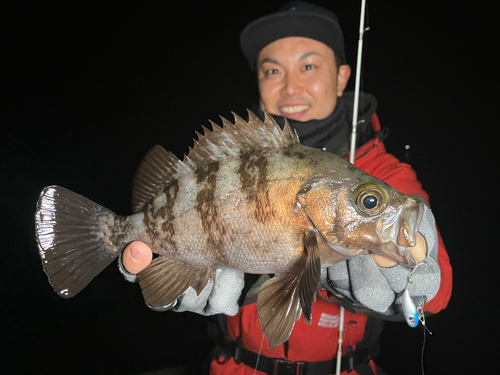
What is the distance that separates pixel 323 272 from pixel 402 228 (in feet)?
1.35

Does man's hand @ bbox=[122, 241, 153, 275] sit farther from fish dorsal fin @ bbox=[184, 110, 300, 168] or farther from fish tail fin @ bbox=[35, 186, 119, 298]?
fish dorsal fin @ bbox=[184, 110, 300, 168]

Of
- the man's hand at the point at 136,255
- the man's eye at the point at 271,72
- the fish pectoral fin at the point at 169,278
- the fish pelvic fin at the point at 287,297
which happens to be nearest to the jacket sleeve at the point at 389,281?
the fish pelvic fin at the point at 287,297

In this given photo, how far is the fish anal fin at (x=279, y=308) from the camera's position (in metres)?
0.72

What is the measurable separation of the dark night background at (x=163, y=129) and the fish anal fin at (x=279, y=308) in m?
1.69

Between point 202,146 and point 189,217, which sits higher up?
point 202,146

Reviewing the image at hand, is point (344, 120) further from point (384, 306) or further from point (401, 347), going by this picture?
point (401, 347)

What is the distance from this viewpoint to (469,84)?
2.80m

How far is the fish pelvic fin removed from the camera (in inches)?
26.7

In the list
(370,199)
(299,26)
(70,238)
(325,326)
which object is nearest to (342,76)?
(299,26)

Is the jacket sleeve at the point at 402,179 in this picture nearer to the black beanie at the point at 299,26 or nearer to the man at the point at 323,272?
the man at the point at 323,272

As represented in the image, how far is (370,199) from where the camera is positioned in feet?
2.29

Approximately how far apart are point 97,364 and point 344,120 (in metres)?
3.45

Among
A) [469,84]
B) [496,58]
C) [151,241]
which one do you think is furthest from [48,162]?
[496,58]

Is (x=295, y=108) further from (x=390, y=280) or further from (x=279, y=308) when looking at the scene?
(x=279, y=308)
